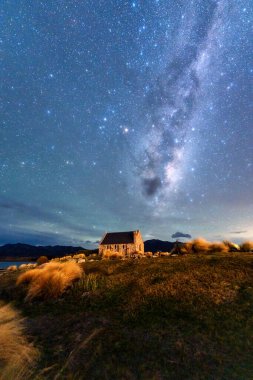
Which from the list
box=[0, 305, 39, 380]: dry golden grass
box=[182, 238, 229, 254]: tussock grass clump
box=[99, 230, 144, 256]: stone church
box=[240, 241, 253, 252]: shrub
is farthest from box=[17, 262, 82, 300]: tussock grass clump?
box=[99, 230, 144, 256]: stone church

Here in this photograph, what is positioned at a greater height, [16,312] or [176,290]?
[176,290]

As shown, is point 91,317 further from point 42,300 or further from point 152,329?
point 42,300

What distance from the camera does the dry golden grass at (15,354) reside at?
13.0 feet

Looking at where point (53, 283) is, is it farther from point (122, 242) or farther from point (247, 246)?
point (122, 242)

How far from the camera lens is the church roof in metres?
Result: 54.1

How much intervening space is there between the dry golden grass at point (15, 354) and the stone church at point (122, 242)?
46676 mm

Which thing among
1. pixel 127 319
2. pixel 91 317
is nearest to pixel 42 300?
pixel 91 317

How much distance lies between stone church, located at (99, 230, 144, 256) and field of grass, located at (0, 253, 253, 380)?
144 ft

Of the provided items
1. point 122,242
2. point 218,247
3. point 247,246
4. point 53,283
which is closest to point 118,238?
point 122,242

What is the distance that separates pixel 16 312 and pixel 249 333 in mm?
7363

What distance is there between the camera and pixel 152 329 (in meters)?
5.34

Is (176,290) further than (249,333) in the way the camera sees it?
Yes

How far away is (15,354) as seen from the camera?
180 inches

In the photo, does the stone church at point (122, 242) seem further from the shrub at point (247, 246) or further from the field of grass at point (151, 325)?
the field of grass at point (151, 325)
